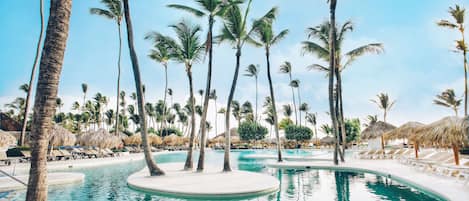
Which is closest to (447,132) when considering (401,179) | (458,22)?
(401,179)

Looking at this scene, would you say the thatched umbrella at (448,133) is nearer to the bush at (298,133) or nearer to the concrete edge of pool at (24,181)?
the concrete edge of pool at (24,181)

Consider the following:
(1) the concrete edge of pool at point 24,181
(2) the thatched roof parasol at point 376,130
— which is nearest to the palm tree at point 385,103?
(2) the thatched roof parasol at point 376,130

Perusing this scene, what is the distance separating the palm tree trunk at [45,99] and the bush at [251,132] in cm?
4762

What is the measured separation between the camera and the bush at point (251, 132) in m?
Answer: 50.8

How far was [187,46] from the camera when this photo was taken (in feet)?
42.4

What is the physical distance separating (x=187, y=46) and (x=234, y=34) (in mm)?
2370

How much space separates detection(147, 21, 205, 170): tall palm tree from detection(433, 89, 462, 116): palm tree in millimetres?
34857

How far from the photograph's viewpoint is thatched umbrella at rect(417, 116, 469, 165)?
31.5 ft

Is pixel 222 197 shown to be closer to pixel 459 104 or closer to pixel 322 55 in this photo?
pixel 322 55

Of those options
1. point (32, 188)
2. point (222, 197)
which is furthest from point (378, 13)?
point (32, 188)

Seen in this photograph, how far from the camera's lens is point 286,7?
46.8ft

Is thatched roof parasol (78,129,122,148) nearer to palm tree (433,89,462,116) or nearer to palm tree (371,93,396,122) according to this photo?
palm tree (371,93,396,122)

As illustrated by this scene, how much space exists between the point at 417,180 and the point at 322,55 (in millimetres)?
10654

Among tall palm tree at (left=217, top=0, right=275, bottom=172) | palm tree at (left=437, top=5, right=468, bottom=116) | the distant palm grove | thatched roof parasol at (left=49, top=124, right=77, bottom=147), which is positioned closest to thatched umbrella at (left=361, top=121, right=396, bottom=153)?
the distant palm grove
